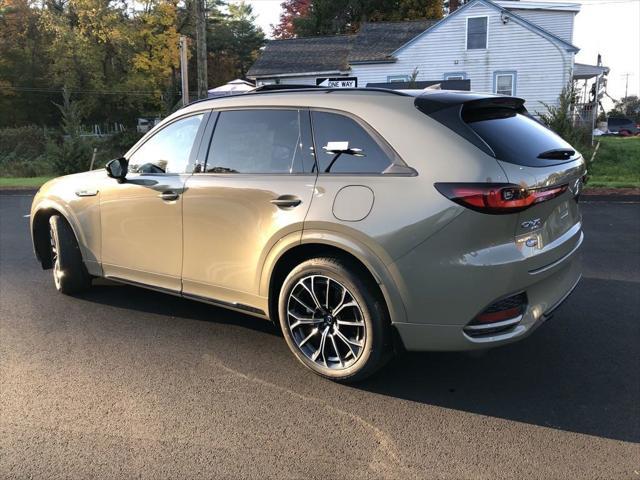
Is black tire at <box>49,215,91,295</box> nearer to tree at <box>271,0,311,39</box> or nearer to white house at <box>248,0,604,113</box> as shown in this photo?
white house at <box>248,0,604,113</box>

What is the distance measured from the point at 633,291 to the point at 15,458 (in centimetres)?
524

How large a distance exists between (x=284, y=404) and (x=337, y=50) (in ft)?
104

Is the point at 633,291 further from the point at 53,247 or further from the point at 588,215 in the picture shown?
the point at 53,247

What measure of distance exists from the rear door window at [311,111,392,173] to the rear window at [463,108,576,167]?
57 centimetres

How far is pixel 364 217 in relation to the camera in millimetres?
3203

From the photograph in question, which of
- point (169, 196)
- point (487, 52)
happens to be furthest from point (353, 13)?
point (169, 196)

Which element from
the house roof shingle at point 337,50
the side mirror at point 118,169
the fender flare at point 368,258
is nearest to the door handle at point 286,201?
the fender flare at point 368,258

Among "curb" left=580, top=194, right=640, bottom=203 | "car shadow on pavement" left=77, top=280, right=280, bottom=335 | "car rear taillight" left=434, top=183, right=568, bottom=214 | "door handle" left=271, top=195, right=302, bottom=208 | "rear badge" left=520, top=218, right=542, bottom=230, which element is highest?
"car rear taillight" left=434, top=183, right=568, bottom=214

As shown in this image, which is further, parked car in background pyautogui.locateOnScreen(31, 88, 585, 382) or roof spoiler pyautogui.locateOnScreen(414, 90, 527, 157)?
roof spoiler pyautogui.locateOnScreen(414, 90, 527, 157)

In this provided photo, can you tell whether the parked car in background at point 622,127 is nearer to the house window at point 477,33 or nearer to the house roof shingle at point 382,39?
the house window at point 477,33

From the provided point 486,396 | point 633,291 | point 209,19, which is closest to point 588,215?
point 633,291

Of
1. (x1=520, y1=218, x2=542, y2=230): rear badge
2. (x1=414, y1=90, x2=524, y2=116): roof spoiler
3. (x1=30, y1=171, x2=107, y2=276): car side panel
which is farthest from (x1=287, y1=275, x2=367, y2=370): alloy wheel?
(x1=30, y1=171, x2=107, y2=276): car side panel

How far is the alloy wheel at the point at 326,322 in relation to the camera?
3.43 metres

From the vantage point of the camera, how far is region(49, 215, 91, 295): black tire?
518 centimetres
